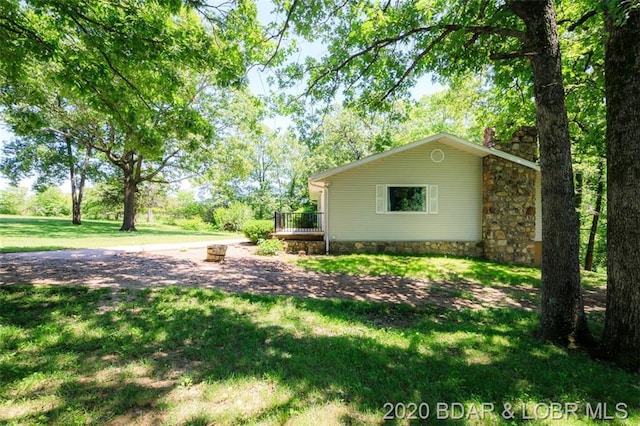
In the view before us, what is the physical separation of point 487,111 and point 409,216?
6.06 metres

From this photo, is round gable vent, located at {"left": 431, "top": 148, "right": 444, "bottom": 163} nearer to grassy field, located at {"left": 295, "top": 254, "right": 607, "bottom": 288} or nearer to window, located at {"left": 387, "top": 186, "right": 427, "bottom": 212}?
window, located at {"left": 387, "top": 186, "right": 427, "bottom": 212}

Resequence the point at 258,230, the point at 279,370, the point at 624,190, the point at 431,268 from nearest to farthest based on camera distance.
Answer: the point at 279,370 < the point at 624,190 < the point at 431,268 < the point at 258,230

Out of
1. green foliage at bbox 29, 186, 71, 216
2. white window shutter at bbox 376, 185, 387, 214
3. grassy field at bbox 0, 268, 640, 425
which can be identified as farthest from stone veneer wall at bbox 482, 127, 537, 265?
green foliage at bbox 29, 186, 71, 216

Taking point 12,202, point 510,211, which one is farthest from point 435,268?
point 12,202

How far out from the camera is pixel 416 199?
11.4 metres

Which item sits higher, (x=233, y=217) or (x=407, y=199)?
(x=407, y=199)

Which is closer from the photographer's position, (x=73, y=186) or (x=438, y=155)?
(x=438, y=155)

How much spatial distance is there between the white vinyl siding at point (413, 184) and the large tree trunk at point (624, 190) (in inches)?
314

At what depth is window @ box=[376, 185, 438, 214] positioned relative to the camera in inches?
442

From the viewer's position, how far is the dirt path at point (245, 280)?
19.2ft

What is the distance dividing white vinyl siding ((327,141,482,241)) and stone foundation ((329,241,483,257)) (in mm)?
169

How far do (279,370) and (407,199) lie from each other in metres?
9.54

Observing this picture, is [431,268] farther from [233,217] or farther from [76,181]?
[76,181]

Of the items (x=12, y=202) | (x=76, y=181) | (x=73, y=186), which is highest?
(x=76, y=181)
